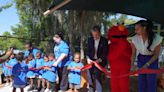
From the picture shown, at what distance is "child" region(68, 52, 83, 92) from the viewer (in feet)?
35.9

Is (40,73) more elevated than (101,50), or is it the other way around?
(101,50)

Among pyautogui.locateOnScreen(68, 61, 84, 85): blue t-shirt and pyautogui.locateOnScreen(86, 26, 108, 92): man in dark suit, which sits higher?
pyautogui.locateOnScreen(86, 26, 108, 92): man in dark suit

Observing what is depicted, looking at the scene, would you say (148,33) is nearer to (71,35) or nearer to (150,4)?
(150,4)

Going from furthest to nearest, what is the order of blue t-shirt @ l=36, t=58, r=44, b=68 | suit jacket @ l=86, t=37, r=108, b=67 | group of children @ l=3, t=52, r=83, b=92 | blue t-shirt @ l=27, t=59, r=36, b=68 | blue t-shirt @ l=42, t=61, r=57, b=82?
blue t-shirt @ l=27, t=59, r=36, b=68
blue t-shirt @ l=36, t=58, r=44, b=68
blue t-shirt @ l=42, t=61, r=57, b=82
group of children @ l=3, t=52, r=83, b=92
suit jacket @ l=86, t=37, r=108, b=67

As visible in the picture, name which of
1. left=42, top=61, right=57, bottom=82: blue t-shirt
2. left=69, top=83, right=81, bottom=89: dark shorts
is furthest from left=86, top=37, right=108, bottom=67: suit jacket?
left=42, top=61, right=57, bottom=82: blue t-shirt

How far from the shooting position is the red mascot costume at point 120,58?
24.4ft

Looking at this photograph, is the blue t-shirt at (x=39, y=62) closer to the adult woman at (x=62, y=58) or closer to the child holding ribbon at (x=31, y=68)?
the child holding ribbon at (x=31, y=68)

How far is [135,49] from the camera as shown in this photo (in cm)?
734

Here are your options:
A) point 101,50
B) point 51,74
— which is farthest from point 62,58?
point 101,50

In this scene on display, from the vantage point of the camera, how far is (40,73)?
13.0 meters

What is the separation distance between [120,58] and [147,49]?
556 millimetres

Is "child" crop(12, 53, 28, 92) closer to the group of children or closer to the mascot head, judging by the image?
the group of children

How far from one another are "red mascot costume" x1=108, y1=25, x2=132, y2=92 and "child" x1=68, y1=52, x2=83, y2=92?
133 inches

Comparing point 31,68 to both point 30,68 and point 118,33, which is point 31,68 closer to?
point 30,68
